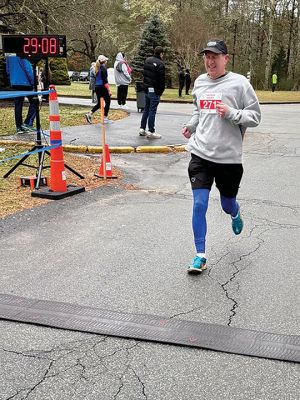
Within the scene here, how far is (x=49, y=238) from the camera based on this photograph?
539 centimetres

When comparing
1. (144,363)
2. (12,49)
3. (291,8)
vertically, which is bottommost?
(144,363)

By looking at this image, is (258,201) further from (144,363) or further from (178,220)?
(144,363)

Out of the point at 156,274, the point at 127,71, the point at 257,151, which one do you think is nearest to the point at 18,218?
the point at 156,274

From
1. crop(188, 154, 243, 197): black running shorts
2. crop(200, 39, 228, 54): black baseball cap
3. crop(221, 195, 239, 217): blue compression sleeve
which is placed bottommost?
crop(221, 195, 239, 217): blue compression sleeve

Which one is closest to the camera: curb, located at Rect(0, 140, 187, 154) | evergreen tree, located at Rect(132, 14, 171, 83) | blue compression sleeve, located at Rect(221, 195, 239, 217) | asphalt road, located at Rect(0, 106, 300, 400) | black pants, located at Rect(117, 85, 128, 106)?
asphalt road, located at Rect(0, 106, 300, 400)

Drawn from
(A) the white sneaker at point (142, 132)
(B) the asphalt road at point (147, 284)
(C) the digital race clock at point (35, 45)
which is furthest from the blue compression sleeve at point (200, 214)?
(A) the white sneaker at point (142, 132)

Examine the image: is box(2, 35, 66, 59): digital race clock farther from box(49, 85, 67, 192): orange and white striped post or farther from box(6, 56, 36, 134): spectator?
box(6, 56, 36, 134): spectator

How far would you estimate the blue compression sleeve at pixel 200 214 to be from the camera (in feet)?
14.7

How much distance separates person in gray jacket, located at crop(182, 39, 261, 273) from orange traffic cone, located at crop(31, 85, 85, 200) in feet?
9.22

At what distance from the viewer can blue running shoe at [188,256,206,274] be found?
4434 millimetres

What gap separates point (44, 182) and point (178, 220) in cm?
236

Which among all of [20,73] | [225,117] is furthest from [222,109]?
[20,73]

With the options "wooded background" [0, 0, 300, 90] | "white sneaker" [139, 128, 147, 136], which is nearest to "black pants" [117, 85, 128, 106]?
"white sneaker" [139, 128, 147, 136]

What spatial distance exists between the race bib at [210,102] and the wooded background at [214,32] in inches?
1434
